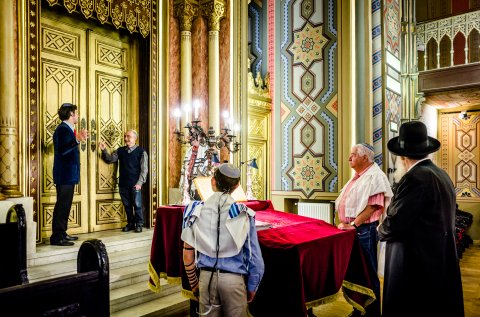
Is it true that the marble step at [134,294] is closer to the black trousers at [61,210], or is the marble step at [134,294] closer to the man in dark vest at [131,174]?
the black trousers at [61,210]

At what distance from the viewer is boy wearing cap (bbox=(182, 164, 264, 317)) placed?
2.06m

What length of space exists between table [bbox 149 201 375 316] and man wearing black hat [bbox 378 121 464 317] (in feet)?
1.30

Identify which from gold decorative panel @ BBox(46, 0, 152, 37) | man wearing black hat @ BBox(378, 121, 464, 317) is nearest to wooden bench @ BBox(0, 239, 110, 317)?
man wearing black hat @ BBox(378, 121, 464, 317)

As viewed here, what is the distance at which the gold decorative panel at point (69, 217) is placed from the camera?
459cm

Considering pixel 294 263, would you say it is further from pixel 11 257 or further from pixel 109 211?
pixel 109 211

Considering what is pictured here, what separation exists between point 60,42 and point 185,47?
5.28ft

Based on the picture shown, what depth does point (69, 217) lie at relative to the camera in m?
4.84

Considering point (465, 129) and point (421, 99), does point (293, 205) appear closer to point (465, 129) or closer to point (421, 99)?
point (421, 99)

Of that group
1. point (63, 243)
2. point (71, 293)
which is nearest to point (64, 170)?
point (63, 243)

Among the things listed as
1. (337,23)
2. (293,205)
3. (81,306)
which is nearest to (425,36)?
(337,23)

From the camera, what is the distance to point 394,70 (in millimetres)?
6484

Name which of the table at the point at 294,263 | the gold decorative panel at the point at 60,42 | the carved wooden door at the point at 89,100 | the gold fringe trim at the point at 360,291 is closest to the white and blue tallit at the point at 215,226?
the table at the point at 294,263

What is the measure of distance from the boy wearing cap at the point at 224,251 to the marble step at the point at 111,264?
192 cm

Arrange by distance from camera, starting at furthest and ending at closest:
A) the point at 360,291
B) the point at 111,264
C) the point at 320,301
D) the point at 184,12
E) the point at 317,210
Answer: the point at 317,210, the point at 184,12, the point at 111,264, the point at 360,291, the point at 320,301
